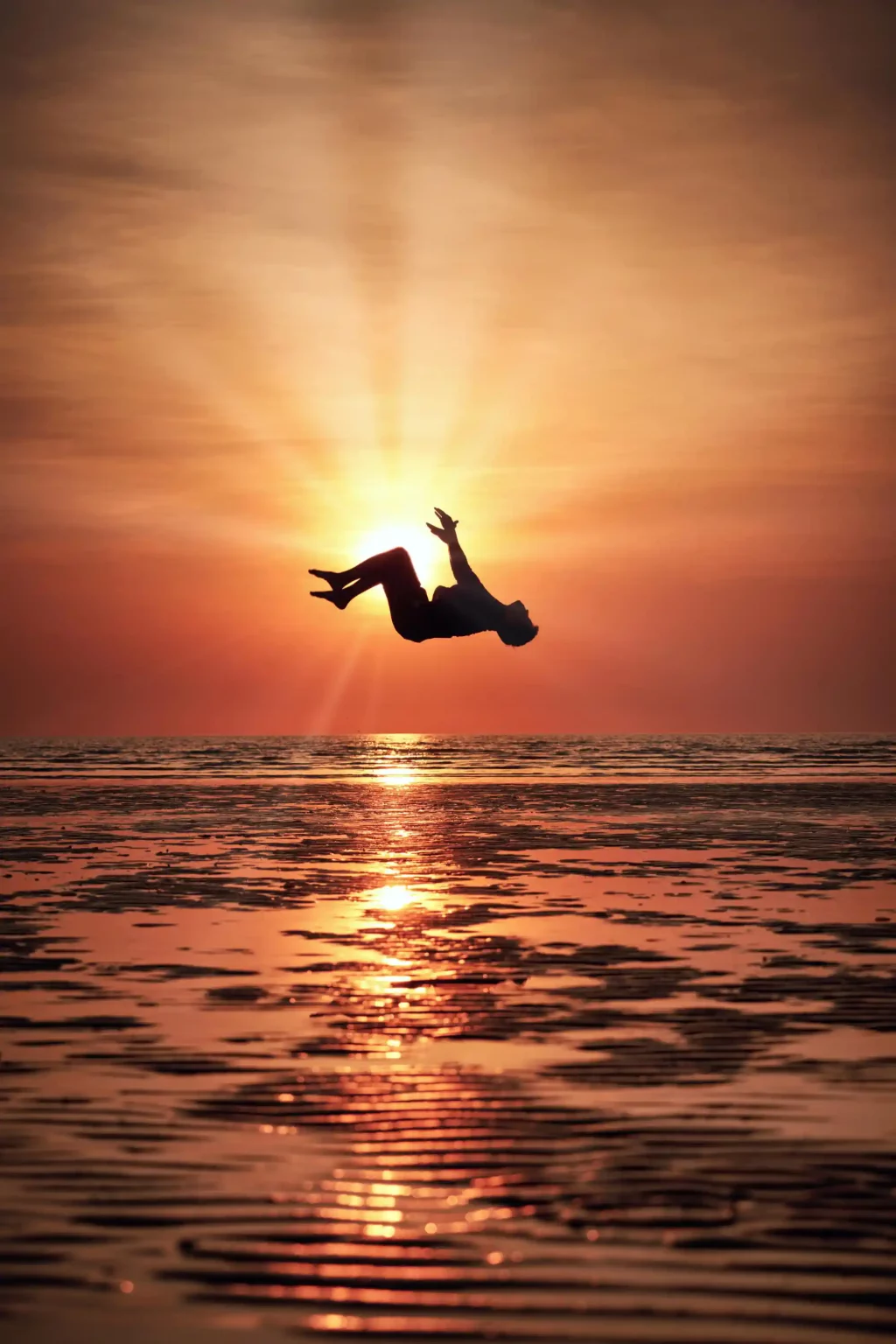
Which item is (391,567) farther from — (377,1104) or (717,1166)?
(717,1166)

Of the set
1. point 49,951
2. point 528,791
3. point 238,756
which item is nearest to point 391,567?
point 49,951

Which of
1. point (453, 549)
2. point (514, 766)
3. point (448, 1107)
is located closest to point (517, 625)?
point (453, 549)

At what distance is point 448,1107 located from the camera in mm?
7547

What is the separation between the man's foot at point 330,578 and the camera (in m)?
11.8

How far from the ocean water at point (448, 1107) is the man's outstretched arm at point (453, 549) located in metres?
3.15

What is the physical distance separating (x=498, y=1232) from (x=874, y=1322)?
1.47 meters

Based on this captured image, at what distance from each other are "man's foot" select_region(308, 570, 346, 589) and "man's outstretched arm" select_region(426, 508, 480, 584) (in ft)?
2.99

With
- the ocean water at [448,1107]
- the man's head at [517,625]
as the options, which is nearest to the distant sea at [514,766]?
the ocean water at [448,1107]

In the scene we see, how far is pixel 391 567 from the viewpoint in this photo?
11.8 m

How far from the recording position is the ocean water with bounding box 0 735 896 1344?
202 inches

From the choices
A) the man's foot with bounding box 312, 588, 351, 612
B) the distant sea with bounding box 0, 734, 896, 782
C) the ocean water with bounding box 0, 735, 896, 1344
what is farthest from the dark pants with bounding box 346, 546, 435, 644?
the distant sea with bounding box 0, 734, 896, 782

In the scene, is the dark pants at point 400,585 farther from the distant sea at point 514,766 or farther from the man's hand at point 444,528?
the distant sea at point 514,766

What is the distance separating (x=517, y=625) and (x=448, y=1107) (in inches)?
195

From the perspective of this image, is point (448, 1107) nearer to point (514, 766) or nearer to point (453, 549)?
point (453, 549)
